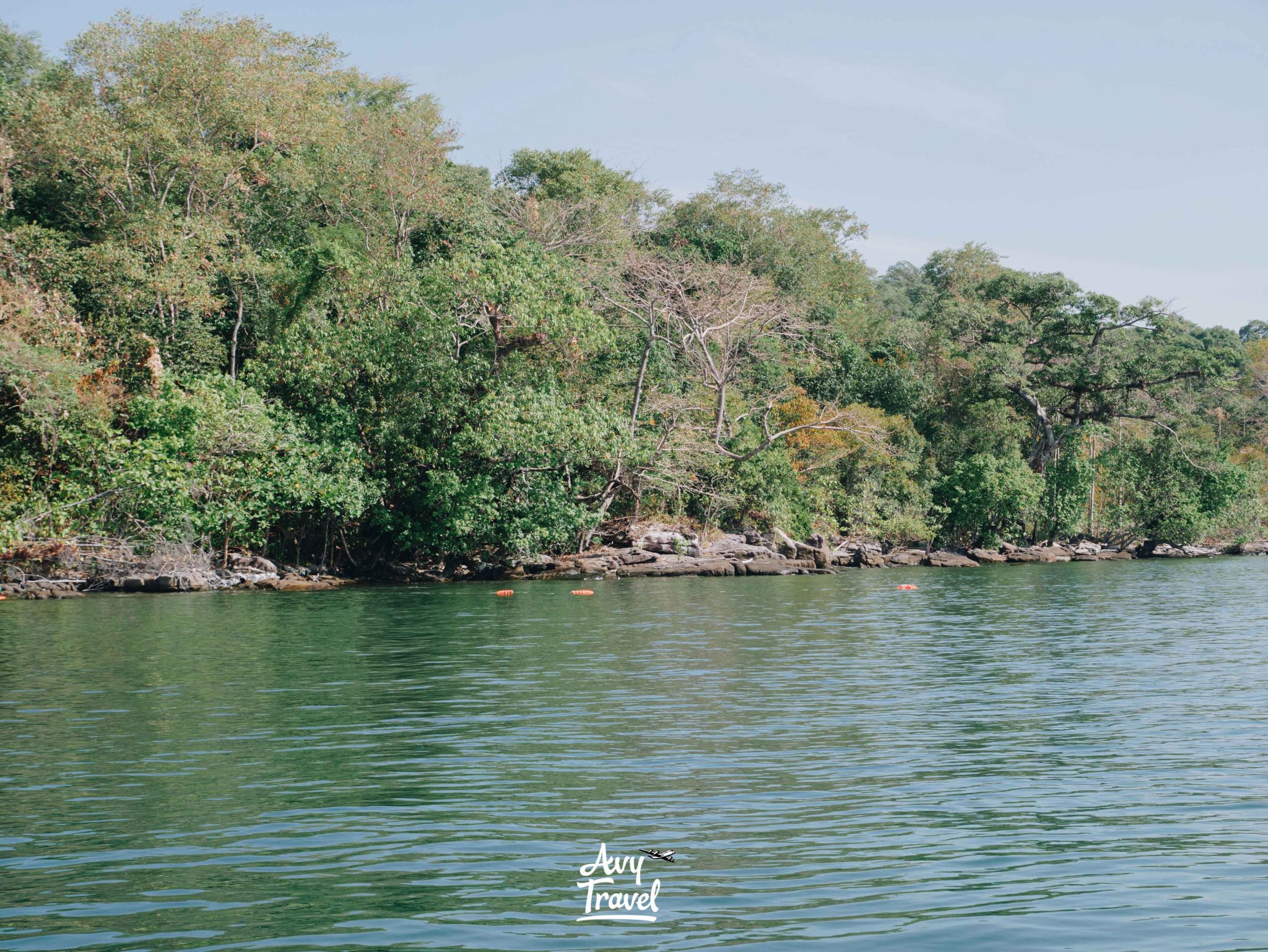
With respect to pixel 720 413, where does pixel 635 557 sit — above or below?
below

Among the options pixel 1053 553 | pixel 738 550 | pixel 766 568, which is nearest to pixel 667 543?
pixel 738 550

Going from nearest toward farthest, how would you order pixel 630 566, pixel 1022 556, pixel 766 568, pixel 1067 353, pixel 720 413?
pixel 630 566 < pixel 720 413 < pixel 766 568 < pixel 1022 556 < pixel 1067 353

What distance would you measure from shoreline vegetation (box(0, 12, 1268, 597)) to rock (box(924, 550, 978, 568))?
0.28 metres

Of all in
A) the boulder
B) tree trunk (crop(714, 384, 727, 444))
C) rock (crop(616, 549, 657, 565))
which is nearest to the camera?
rock (crop(616, 549, 657, 565))

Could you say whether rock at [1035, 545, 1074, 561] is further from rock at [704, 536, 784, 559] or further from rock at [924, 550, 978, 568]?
rock at [704, 536, 784, 559]

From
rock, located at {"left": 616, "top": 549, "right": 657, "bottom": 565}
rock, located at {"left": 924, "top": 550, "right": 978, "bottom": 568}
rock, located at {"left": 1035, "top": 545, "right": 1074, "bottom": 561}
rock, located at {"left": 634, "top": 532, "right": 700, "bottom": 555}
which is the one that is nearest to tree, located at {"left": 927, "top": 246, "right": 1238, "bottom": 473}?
rock, located at {"left": 1035, "top": 545, "right": 1074, "bottom": 561}

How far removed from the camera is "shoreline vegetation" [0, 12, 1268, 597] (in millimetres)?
35094

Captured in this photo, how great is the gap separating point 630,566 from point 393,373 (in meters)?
10.7

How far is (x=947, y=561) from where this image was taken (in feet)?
163

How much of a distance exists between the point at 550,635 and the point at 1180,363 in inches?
1657

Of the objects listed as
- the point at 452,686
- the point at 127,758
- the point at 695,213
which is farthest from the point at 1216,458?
the point at 127,758

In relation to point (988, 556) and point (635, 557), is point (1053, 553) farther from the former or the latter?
point (635, 557)

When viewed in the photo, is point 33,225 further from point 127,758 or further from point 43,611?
point 127,758

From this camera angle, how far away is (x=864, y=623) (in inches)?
959
